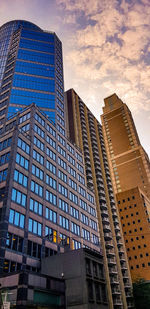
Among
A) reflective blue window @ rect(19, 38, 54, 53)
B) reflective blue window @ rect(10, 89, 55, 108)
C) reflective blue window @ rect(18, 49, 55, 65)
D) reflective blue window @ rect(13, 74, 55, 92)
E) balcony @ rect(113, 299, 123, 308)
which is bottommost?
balcony @ rect(113, 299, 123, 308)

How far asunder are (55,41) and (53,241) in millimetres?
84331

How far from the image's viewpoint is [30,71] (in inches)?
3253

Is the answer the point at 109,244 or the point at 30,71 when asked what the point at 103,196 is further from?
the point at 30,71

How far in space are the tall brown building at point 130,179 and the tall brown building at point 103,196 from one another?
1237cm

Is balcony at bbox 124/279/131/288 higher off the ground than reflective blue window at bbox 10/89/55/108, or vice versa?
reflective blue window at bbox 10/89/55/108

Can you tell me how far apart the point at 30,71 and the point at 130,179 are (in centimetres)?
8078

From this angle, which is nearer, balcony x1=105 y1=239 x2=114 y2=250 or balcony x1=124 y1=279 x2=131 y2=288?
balcony x1=124 y1=279 x2=131 y2=288

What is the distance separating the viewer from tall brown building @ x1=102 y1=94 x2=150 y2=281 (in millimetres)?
94688

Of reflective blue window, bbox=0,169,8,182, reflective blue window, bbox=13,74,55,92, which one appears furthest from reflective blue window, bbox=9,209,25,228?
reflective blue window, bbox=13,74,55,92

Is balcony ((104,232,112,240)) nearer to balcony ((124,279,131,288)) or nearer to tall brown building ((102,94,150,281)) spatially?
balcony ((124,279,131,288))

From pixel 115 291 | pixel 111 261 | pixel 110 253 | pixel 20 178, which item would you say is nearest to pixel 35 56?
pixel 20 178

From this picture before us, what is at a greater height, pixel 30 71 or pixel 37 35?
pixel 37 35

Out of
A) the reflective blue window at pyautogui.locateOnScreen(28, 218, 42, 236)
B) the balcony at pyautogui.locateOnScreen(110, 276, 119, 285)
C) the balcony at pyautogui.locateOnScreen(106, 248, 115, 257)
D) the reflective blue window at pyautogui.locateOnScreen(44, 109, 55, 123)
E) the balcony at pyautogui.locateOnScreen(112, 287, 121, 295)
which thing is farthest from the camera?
the balcony at pyautogui.locateOnScreen(106, 248, 115, 257)

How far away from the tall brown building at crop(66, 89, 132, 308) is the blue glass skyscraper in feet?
62.1
